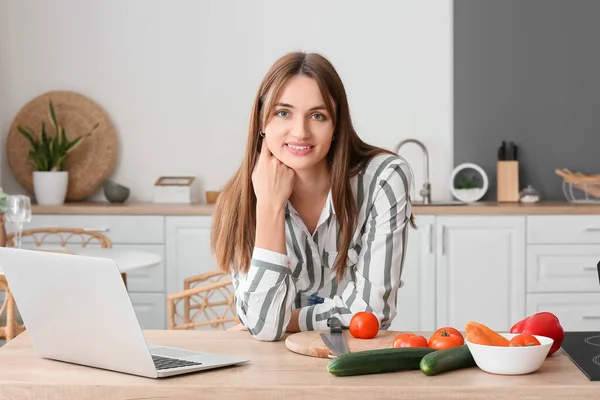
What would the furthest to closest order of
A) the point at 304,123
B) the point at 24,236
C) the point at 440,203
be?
the point at 440,203, the point at 24,236, the point at 304,123

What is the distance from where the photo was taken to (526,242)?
15.2 feet

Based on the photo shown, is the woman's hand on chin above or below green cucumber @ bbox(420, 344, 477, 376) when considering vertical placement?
above

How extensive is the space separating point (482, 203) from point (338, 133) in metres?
2.81

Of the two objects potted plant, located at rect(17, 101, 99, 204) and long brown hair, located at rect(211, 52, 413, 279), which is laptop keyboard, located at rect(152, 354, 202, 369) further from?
potted plant, located at rect(17, 101, 99, 204)

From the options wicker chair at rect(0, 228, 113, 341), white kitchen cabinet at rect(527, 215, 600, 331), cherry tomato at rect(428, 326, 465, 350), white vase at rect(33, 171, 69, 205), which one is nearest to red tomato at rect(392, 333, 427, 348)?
cherry tomato at rect(428, 326, 465, 350)

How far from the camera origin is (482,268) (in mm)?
4648

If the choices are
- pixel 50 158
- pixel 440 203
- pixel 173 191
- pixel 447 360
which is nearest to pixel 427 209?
pixel 440 203

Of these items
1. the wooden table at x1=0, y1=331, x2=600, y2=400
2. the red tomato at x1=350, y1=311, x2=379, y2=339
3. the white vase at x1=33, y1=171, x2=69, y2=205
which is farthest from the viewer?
the white vase at x1=33, y1=171, x2=69, y2=205

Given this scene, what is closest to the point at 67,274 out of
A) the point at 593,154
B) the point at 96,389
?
the point at 96,389

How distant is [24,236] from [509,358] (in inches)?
130

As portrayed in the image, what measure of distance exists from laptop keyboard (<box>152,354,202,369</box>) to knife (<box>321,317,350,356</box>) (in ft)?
0.88

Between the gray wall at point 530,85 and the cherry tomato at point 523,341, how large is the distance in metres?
3.52

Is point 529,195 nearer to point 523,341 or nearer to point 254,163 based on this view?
point 254,163

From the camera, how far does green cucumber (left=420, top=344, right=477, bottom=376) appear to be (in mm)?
1660
